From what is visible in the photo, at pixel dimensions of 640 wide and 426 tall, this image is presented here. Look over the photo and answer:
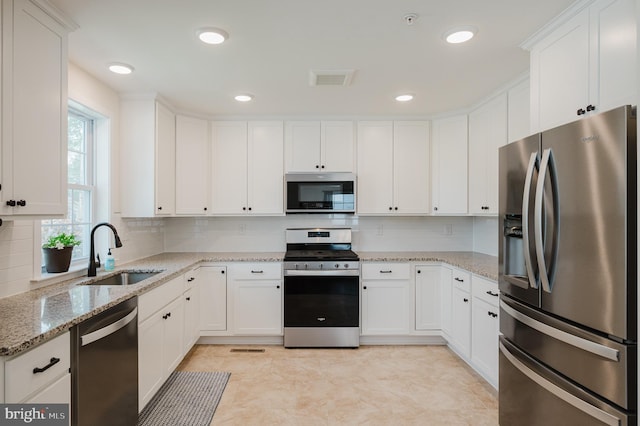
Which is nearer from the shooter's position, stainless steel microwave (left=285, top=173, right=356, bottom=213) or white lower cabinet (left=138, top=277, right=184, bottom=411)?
white lower cabinet (left=138, top=277, right=184, bottom=411)

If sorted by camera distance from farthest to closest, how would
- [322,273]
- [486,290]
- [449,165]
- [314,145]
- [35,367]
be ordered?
[314,145], [449,165], [322,273], [486,290], [35,367]

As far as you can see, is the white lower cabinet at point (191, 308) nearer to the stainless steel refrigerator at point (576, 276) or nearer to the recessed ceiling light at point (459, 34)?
the stainless steel refrigerator at point (576, 276)

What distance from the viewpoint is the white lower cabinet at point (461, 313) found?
114 inches

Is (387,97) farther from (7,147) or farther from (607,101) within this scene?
(7,147)

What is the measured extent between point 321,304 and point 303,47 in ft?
7.73

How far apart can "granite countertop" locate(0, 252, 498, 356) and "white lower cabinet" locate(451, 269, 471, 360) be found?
129 millimetres

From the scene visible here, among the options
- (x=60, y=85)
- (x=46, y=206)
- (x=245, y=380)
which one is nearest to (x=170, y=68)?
(x=60, y=85)

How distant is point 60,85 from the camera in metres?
1.85

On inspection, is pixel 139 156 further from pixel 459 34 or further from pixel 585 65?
pixel 585 65

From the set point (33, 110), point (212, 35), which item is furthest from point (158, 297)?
point (212, 35)

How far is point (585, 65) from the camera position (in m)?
1.68

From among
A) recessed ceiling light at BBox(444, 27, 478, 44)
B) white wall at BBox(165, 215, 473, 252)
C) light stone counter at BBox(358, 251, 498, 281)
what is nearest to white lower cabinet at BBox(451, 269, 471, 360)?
light stone counter at BBox(358, 251, 498, 281)

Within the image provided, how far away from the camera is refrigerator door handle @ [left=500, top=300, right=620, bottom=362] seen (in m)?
1.28

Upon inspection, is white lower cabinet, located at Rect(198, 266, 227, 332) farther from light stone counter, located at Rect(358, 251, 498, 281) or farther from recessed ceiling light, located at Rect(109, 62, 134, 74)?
recessed ceiling light, located at Rect(109, 62, 134, 74)
